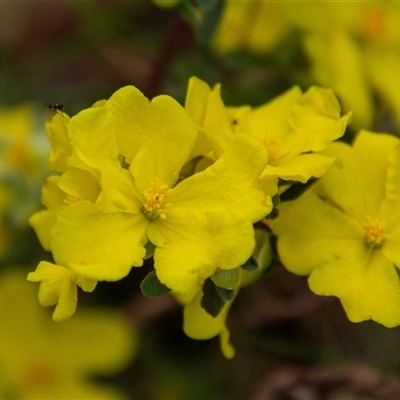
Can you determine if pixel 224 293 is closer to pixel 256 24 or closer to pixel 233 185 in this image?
pixel 233 185

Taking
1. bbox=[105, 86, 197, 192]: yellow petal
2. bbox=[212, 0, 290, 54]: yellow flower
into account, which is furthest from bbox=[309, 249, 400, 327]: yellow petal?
bbox=[212, 0, 290, 54]: yellow flower

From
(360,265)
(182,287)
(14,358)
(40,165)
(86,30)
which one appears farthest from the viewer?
(86,30)

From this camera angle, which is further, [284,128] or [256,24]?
[256,24]

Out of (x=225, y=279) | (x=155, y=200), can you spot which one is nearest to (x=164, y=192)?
(x=155, y=200)

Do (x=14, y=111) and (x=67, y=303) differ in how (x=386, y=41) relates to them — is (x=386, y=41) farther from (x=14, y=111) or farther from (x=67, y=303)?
(x=67, y=303)

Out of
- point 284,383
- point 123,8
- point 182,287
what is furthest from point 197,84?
point 123,8

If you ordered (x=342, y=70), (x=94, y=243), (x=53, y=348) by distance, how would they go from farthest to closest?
(x=53, y=348) < (x=342, y=70) < (x=94, y=243)
